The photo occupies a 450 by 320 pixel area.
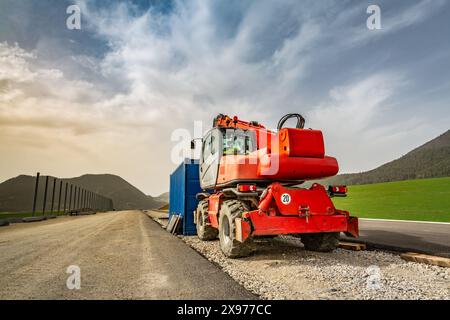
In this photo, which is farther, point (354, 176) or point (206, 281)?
point (354, 176)

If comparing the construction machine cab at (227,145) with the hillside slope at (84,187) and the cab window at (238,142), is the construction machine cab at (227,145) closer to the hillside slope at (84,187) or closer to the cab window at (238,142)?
the cab window at (238,142)

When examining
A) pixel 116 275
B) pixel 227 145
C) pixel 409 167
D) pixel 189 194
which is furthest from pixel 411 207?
pixel 409 167

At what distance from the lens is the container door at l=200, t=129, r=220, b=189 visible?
293 inches

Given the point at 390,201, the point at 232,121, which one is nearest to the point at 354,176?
the point at 390,201

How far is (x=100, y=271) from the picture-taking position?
4797 millimetres

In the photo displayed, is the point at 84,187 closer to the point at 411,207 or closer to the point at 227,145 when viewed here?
the point at 411,207

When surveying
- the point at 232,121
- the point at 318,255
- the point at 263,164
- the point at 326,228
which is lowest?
the point at 318,255

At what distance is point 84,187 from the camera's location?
175 metres

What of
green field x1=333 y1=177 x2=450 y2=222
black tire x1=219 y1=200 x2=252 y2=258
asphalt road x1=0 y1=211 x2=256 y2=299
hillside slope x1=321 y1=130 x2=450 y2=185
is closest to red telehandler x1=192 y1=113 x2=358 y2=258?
black tire x1=219 y1=200 x2=252 y2=258

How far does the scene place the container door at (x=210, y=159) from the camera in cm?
743

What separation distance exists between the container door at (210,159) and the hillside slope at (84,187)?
10318 centimetres

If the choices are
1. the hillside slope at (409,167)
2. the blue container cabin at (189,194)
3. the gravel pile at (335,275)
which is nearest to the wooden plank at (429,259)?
the gravel pile at (335,275)
